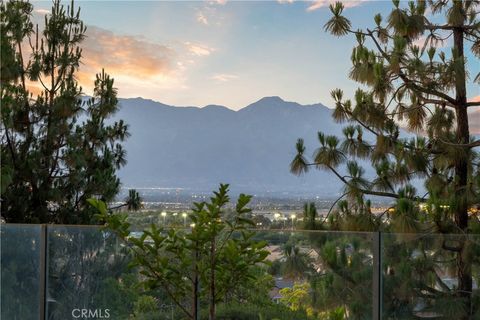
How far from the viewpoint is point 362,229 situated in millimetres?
5082

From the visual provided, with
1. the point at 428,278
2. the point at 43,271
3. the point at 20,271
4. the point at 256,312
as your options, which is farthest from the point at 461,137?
the point at 20,271

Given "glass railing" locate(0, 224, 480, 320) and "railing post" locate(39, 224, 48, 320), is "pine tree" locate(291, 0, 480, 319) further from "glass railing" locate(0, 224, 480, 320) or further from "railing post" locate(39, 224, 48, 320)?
"railing post" locate(39, 224, 48, 320)

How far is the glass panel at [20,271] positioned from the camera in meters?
3.65

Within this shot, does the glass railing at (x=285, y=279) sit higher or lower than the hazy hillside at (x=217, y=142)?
lower

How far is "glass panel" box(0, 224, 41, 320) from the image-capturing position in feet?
12.0

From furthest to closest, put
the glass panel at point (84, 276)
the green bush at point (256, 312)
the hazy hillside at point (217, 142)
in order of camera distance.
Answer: the hazy hillside at point (217, 142), the glass panel at point (84, 276), the green bush at point (256, 312)

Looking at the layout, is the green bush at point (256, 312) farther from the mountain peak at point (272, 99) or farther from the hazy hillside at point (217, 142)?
the mountain peak at point (272, 99)

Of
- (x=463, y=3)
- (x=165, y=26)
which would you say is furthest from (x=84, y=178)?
(x=165, y=26)

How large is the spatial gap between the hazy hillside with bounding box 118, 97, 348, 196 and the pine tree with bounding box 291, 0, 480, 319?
10310 mm

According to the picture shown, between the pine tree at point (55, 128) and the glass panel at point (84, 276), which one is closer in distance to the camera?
the glass panel at point (84, 276)

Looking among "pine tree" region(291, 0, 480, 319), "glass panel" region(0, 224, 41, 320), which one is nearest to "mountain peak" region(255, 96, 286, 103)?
"pine tree" region(291, 0, 480, 319)

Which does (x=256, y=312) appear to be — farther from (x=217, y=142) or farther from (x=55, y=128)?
(x=217, y=142)

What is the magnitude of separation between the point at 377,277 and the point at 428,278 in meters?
0.39

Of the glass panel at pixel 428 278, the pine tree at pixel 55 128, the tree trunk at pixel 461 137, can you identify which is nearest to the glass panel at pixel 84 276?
the glass panel at pixel 428 278
